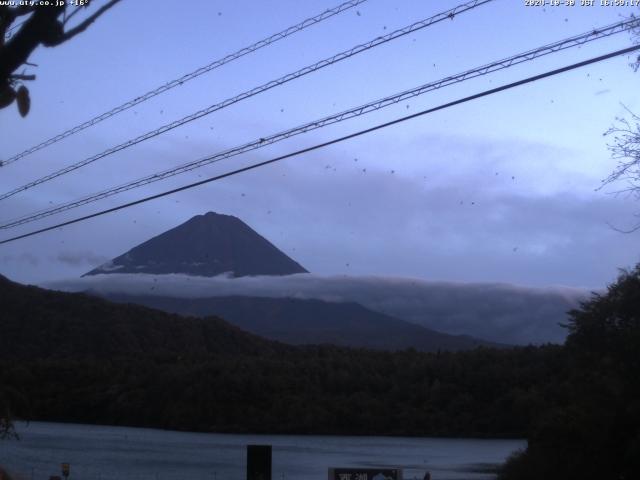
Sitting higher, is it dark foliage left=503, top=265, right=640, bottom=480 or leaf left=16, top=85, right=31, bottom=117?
leaf left=16, top=85, right=31, bottom=117

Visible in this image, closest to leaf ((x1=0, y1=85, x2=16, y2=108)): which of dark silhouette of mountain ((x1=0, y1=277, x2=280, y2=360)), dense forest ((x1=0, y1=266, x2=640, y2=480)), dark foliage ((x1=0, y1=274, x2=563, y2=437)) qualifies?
dense forest ((x1=0, y1=266, x2=640, y2=480))

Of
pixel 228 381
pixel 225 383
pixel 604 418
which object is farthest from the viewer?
pixel 225 383

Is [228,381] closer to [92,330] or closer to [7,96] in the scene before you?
[92,330]

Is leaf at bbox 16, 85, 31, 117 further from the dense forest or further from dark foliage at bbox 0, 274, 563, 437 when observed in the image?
dark foliage at bbox 0, 274, 563, 437

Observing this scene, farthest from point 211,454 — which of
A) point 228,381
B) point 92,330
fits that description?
point 92,330

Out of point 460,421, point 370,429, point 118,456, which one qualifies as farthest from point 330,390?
point 118,456

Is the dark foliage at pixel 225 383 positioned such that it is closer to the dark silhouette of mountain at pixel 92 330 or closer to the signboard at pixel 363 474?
the dark silhouette of mountain at pixel 92 330
